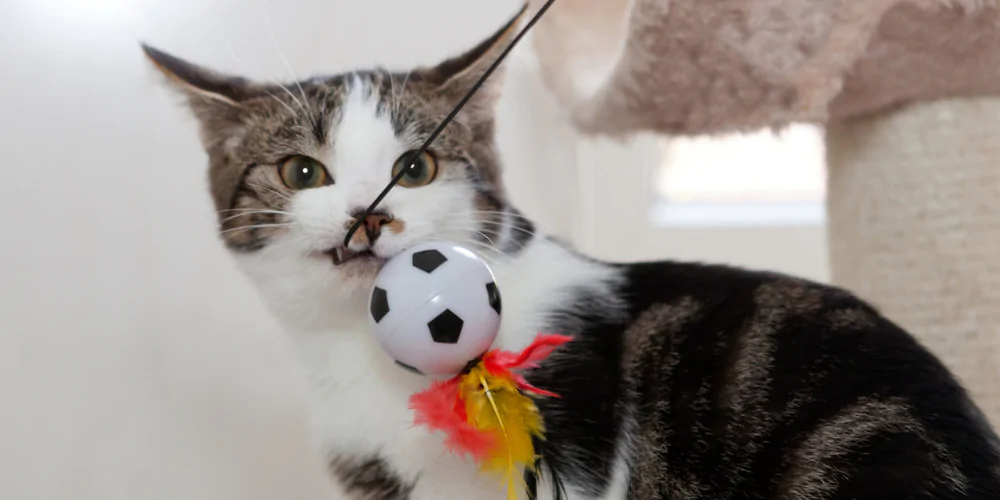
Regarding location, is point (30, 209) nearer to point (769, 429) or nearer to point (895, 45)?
point (769, 429)

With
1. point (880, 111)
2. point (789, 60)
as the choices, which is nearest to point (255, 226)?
point (789, 60)

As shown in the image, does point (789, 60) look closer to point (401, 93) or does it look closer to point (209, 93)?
point (401, 93)

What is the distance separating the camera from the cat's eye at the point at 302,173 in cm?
76

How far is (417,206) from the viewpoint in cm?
74

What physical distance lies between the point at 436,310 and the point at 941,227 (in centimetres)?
76

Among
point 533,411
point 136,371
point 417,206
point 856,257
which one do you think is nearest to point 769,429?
point 533,411

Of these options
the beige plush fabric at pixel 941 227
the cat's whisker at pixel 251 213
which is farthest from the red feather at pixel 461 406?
the beige plush fabric at pixel 941 227

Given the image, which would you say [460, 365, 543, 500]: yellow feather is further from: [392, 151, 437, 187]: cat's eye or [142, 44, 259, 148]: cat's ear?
[142, 44, 259, 148]: cat's ear

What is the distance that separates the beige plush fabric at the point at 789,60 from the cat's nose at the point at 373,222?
0.42 meters

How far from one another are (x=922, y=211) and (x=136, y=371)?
108 cm

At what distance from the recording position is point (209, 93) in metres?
0.80

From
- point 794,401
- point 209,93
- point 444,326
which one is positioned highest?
point 209,93

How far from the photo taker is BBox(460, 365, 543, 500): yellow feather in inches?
25.8

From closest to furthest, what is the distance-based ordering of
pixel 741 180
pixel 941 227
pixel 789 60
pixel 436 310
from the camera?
pixel 436 310
pixel 789 60
pixel 941 227
pixel 741 180
